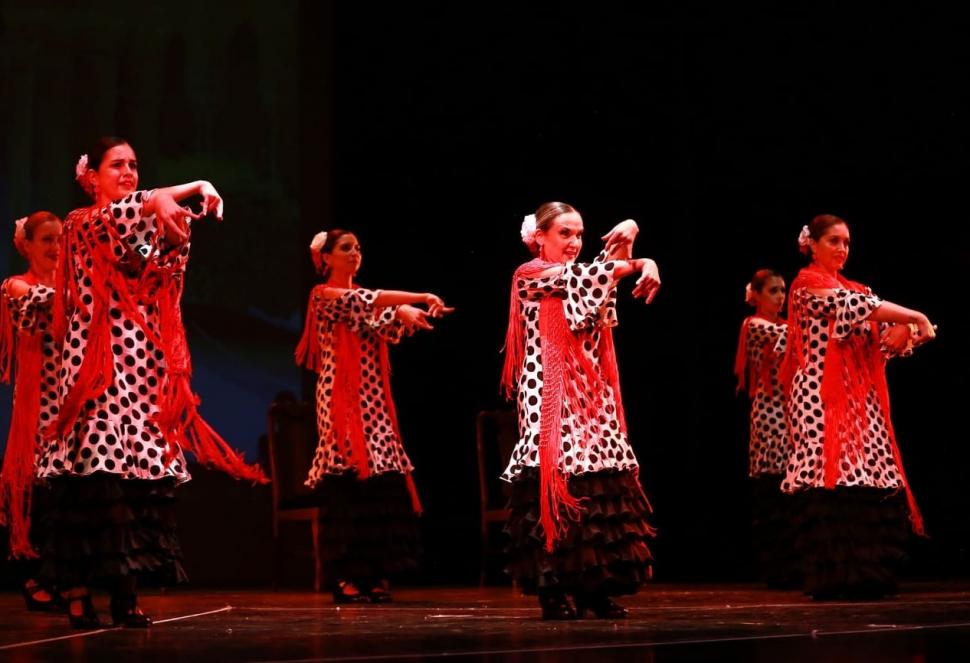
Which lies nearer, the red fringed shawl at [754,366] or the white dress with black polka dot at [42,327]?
the white dress with black polka dot at [42,327]

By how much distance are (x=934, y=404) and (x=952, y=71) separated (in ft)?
5.39

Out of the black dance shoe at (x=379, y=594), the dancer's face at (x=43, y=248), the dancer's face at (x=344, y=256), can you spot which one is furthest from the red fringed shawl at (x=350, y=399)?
the dancer's face at (x=43, y=248)

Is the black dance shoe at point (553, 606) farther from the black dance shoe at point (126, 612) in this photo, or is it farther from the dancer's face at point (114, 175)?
the dancer's face at point (114, 175)

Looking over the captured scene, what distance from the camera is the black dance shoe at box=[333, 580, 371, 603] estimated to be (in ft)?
20.3

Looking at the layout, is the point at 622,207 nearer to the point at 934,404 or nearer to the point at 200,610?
the point at 934,404

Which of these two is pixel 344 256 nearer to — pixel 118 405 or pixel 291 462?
pixel 291 462

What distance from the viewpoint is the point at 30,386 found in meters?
5.58

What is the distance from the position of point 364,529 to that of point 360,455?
1.03ft

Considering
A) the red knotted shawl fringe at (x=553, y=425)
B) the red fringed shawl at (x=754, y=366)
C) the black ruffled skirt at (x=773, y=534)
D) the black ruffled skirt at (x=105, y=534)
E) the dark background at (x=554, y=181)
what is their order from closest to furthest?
1. the black ruffled skirt at (x=105, y=534)
2. the red knotted shawl fringe at (x=553, y=425)
3. the black ruffled skirt at (x=773, y=534)
4. the red fringed shawl at (x=754, y=366)
5. the dark background at (x=554, y=181)

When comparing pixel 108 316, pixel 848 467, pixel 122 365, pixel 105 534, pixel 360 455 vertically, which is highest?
pixel 108 316

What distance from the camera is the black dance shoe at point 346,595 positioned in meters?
6.18

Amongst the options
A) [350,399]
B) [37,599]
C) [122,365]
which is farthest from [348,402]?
[122,365]

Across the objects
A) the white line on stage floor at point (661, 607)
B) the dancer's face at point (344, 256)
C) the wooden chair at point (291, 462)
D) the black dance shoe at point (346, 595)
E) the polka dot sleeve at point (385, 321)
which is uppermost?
the dancer's face at point (344, 256)

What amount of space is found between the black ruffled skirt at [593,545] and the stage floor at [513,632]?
132 mm
